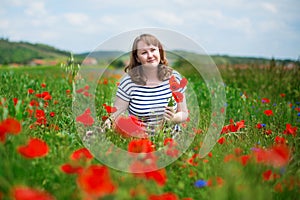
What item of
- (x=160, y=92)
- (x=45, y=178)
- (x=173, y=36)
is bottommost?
(x=45, y=178)

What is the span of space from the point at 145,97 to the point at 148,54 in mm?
481

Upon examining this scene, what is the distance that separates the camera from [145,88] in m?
3.92

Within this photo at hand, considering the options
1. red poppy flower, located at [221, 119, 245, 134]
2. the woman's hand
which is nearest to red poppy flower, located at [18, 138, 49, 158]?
the woman's hand

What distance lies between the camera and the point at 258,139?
3.35 m

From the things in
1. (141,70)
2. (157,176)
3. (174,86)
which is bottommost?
(157,176)

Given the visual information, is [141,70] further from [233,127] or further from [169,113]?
[233,127]

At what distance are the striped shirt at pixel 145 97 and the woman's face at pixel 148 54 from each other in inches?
11.8

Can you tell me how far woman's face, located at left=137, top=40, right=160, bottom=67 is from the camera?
3.67 metres

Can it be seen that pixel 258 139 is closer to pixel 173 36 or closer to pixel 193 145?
pixel 193 145

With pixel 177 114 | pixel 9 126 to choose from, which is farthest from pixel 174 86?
pixel 9 126

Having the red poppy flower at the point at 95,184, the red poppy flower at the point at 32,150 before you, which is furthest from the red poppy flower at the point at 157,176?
the red poppy flower at the point at 32,150

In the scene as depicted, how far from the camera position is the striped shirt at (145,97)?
385cm

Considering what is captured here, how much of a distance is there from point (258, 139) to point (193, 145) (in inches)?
28.3

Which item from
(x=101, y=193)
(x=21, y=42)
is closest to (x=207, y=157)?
(x=101, y=193)
